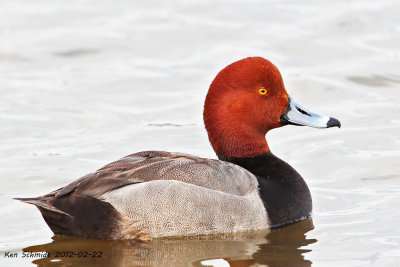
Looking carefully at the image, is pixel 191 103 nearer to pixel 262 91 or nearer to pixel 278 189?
pixel 262 91

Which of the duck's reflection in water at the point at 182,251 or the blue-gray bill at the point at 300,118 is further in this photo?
the blue-gray bill at the point at 300,118

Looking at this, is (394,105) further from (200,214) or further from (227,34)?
(200,214)

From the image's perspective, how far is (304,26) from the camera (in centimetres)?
1302

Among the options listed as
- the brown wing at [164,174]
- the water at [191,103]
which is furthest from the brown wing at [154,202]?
the water at [191,103]

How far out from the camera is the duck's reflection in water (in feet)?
21.5

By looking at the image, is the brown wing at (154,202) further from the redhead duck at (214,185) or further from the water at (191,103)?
the water at (191,103)

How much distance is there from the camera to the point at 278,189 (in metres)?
7.36

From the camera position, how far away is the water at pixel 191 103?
6926 mm

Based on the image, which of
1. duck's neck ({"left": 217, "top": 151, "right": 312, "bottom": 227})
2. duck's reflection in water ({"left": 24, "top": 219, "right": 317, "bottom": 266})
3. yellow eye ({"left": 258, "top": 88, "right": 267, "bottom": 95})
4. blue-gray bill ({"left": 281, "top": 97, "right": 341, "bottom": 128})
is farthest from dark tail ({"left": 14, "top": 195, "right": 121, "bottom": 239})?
blue-gray bill ({"left": 281, "top": 97, "right": 341, "bottom": 128})

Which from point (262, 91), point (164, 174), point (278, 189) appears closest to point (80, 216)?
point (164, 174)

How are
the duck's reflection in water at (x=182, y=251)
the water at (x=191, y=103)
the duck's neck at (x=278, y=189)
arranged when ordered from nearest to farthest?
1. the duck's reflection in water at (x=182, y=251)
2. the water at (x=191, y=103)
3. the duck's neck at (x=278, y=189)

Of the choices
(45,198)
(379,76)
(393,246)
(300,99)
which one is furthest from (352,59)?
(45,198)

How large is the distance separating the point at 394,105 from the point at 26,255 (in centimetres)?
550

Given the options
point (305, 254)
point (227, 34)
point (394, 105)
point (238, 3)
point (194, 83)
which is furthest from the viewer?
point (238, 3)
